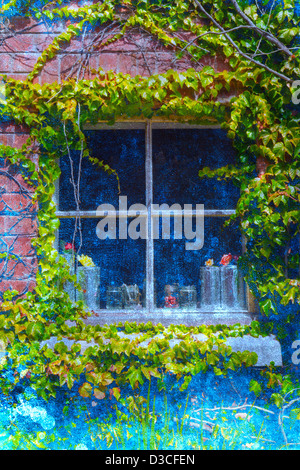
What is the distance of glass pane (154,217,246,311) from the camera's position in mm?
2615

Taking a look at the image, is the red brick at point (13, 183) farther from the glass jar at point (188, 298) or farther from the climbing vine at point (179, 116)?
the glass jar at point (188, 298)

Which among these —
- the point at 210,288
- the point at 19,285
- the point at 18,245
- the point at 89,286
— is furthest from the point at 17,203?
the point at 210,288

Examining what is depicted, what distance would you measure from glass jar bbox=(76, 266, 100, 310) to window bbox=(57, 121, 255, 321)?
0.04ft

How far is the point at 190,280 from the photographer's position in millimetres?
2682

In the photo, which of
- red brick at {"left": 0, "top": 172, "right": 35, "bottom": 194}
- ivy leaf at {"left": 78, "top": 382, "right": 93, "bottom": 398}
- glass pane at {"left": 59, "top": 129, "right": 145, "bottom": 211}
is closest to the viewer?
ivy leaf at {"left": 78, "top": 382, "right": 93, "bottom": 398}

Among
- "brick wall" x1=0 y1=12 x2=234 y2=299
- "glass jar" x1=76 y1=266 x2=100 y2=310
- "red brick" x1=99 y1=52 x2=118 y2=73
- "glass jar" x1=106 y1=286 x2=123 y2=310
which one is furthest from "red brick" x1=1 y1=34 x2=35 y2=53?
"glass jar" x1=106 y1=286 x2=123 y2=310

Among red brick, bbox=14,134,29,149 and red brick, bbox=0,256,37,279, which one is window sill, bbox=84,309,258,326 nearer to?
red brick, bbox=0,256,37,279

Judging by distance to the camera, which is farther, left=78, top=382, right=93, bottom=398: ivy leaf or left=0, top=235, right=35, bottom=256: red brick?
left=0, top=235, right=35, bottom=256: red brick

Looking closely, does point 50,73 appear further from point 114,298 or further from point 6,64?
point 114,298

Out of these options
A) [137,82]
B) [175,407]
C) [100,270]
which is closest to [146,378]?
[175,407]

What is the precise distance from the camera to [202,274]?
268 centimetres

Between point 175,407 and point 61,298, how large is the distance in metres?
0.95

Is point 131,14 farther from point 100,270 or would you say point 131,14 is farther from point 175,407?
point 175,407

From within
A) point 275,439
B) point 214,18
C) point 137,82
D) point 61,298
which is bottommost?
point 275,439
